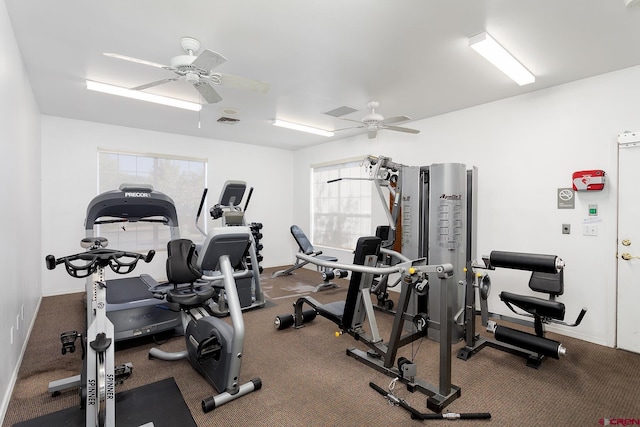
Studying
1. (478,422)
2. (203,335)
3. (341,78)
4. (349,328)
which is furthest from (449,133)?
(203,335)

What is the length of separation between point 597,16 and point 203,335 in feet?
12.9

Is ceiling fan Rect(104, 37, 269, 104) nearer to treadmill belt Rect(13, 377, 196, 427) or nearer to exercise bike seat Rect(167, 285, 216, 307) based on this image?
exercise bike seat Rect(167, 285, 216, 307)

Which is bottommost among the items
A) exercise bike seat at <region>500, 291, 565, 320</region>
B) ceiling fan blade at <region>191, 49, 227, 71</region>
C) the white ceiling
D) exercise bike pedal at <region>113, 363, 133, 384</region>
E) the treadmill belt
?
the treadmill belt

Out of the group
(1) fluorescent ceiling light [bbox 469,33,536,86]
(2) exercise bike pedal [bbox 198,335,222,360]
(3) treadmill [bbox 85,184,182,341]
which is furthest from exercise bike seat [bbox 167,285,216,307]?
(1) fluorescent ceiling light [bbox 469,33,536,86]

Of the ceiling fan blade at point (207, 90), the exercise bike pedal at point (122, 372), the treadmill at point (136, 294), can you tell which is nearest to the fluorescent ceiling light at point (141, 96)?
the treadmill at point (136, 294)

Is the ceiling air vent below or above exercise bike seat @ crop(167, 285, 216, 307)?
above

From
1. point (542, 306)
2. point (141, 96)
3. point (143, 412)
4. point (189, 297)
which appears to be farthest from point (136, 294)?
point (542, 306)

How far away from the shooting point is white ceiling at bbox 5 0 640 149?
2248mm

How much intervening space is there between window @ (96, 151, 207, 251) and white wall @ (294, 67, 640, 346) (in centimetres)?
458

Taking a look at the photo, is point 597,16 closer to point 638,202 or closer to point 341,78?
point 638,202

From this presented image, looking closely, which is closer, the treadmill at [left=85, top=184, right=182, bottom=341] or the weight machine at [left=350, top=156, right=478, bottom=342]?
the treadmill at [left=85, top=184, right=182, bottom=341]

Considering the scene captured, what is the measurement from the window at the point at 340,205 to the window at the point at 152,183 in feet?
8.12

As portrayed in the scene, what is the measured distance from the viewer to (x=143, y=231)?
18.5 ft

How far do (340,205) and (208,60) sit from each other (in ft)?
14.6
